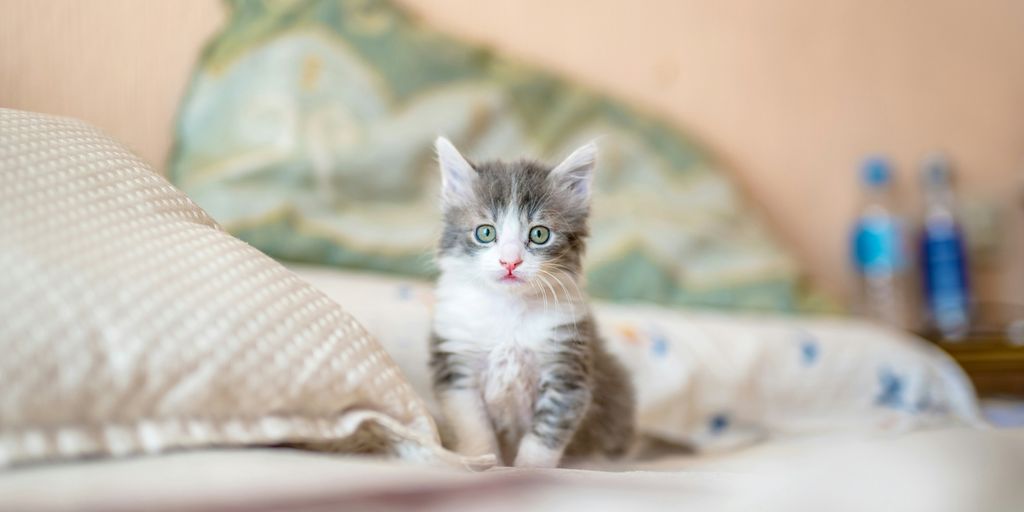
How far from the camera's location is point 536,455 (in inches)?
34.9

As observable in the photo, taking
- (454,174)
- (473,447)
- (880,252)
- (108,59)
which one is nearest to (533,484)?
(473,447)

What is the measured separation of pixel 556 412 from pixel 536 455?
2.5 inches

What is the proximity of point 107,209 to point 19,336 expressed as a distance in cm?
17

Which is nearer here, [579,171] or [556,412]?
[556,412]

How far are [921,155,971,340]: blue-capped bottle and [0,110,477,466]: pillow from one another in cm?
207

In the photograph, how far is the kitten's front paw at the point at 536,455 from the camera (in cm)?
88

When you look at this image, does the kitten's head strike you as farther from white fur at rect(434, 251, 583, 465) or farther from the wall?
the wall

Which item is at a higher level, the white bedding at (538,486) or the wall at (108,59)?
the wall at (108,59)

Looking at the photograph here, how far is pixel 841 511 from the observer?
41cm

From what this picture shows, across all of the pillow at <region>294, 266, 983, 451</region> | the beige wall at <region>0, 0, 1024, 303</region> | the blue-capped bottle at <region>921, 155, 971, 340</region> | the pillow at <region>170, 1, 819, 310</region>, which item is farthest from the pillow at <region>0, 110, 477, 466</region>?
the blue-capped bottle at <region>921, 155, 971, 340</region>

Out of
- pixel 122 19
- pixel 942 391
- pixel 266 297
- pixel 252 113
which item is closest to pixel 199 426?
pixel 266 297

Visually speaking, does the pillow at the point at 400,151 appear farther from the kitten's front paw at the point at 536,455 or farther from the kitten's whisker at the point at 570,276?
the kitten's front paw at the point at 536,455

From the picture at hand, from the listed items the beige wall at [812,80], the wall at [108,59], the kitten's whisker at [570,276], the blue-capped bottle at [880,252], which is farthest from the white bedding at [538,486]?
the blue-capped bottle at [880,252]

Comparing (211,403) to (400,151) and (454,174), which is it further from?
(400,151)
